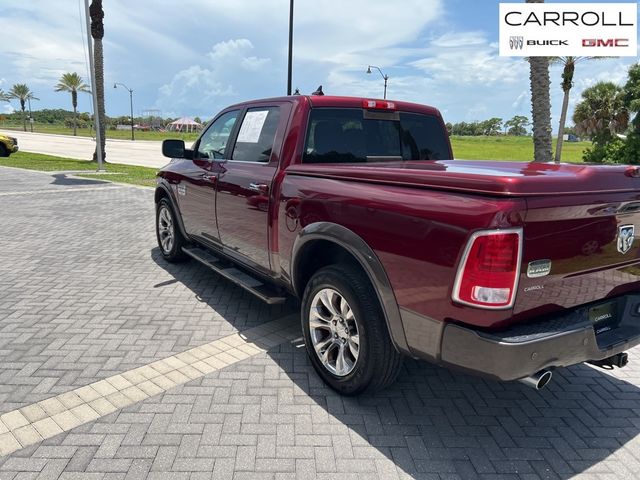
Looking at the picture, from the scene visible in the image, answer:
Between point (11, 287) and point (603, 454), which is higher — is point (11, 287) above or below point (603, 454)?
above

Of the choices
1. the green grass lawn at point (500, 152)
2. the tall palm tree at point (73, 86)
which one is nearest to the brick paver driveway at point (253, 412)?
the green grass lawn at point (500, 152)

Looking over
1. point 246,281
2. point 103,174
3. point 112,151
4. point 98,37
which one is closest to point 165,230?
point 246,281

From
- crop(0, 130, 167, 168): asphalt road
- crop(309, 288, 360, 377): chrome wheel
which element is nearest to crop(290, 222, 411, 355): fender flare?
crop(309, 288, 360, 377): chrome wheel

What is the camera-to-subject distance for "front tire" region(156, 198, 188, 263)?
19.1 feet

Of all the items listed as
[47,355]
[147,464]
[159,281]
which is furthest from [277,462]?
[159,281]

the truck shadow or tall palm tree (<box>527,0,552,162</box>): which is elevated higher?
tall palm tree (<box>527,0,552,162</box>)

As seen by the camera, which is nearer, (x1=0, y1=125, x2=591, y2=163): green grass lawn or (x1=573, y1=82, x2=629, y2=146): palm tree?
(x1=573, y1=82, x2=629, y2=146): palm tree

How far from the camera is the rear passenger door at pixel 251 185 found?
3744 millimetres

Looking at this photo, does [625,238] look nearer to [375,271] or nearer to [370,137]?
[375,271]

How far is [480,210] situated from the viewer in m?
2.11

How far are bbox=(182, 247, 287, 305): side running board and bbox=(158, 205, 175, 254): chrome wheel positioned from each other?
2.96ft

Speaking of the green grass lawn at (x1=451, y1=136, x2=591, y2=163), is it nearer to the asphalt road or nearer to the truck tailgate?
A: the truck tailgate

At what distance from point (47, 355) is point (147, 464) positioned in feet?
5.39

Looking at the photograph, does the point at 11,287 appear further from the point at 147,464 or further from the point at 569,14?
the point at 569,14
